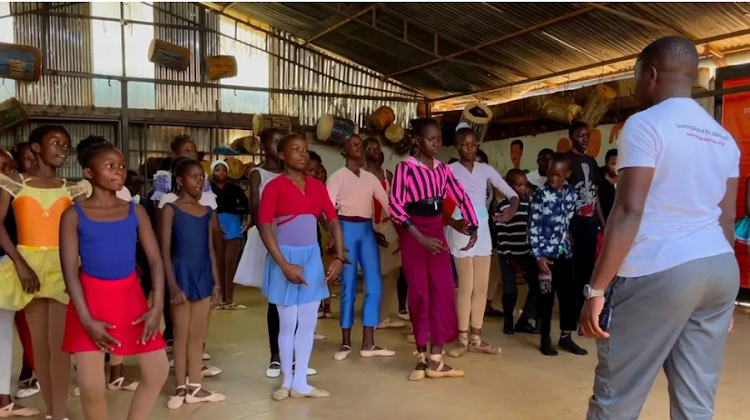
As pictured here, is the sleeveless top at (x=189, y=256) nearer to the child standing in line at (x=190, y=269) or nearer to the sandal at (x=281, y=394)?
the child standing in line at (x=190, y=269)

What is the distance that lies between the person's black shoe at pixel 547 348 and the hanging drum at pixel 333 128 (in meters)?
6.34

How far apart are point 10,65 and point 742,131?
9.05 m

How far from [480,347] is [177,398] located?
2062 mm

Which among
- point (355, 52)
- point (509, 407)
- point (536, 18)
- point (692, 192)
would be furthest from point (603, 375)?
point (355, 52)

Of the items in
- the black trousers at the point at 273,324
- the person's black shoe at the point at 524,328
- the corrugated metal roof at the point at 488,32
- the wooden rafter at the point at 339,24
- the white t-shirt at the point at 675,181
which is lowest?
the person's black shoe at the point at 524,328

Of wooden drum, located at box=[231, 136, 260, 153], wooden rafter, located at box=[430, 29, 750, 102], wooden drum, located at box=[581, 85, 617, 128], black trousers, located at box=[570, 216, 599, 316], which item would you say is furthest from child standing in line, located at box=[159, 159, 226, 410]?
wooden drum, located at box=[231, 136, 260, 153]

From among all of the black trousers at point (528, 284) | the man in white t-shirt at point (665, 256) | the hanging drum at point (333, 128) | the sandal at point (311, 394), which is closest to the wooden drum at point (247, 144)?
the hanging drum at point (333, 128)

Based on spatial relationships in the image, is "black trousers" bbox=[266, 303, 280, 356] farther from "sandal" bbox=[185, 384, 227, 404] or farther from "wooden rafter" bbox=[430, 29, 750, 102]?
"wooden rafter" bbox=[430, 29, 750, 102]

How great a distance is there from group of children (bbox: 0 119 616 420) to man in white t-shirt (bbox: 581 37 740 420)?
1606 mm

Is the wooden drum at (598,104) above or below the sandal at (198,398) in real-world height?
above

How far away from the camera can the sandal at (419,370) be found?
3.66 metres

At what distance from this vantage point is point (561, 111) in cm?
769

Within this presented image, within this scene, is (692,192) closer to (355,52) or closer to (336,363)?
(336,363)

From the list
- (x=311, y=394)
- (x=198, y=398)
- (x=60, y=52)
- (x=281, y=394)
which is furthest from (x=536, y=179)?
(x=60, y=52)
